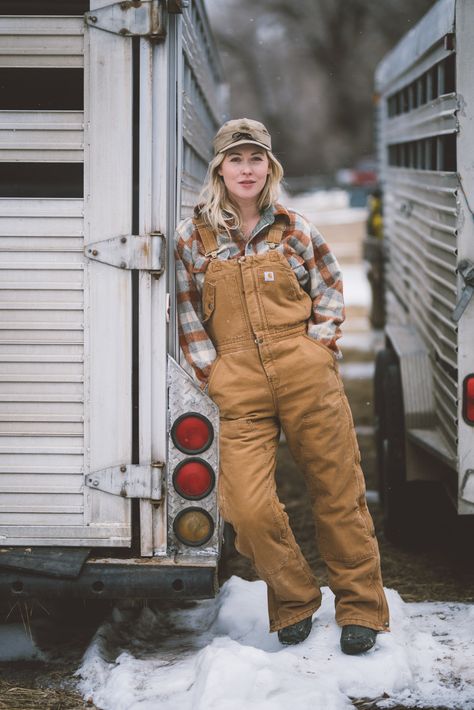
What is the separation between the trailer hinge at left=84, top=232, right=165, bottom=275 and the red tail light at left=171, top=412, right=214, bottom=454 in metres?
0.54

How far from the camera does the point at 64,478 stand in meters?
3.84

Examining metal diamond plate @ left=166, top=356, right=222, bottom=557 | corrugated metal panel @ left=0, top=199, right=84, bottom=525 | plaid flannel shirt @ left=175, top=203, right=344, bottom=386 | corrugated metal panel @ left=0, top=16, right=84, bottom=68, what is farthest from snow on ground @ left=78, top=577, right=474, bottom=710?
corrugated metal panel @ left=0, top=16, right=84, bottom=68

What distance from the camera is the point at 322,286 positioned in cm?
394

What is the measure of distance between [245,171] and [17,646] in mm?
2080

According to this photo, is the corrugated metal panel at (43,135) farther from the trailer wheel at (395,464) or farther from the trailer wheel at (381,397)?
the trailer wheel at (381,397)

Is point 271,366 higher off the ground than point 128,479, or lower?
higher

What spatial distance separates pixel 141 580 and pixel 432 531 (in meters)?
2.60

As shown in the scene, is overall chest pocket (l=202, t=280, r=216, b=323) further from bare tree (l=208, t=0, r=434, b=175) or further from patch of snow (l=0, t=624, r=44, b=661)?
bare tree (l=208, t=0, r=434, b=175)

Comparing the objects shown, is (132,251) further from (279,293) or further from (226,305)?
(279,293)

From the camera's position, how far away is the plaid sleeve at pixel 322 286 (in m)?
3.88

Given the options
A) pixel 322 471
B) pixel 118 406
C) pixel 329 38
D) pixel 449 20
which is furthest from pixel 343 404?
pixel 329 38

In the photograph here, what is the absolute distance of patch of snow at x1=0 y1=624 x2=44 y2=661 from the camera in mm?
4262

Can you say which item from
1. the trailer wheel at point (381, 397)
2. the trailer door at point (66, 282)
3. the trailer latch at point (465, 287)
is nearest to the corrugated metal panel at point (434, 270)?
the trailer latch at point (465, 287)

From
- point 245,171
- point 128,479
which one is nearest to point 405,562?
point 128,479
